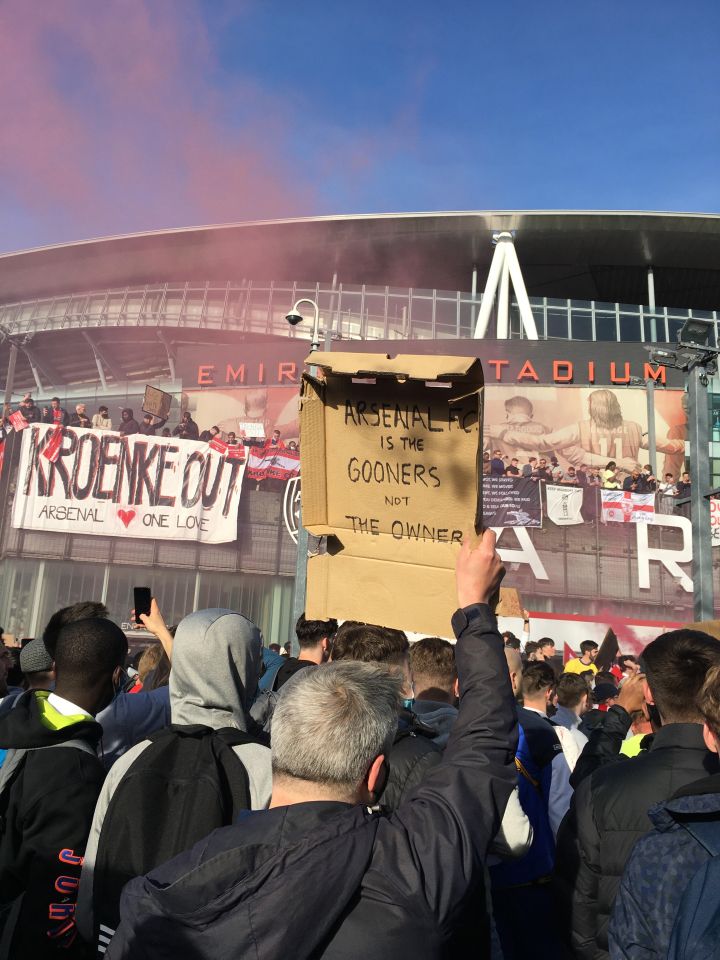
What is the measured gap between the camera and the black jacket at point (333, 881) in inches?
52.0

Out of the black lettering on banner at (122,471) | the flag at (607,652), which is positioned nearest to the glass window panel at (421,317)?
the black lettering on banner at (122,471)

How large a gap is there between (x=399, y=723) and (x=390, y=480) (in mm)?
755

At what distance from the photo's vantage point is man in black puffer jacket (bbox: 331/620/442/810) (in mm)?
2203

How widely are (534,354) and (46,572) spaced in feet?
59.4

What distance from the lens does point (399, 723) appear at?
2406 millimetres

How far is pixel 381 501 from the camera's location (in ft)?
7.93

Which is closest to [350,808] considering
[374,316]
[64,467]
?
[64,467]

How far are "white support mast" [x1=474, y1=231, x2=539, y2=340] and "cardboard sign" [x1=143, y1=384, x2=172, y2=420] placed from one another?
13138 mm

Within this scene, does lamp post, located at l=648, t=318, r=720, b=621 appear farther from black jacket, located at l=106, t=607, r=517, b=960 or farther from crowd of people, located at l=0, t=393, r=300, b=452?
crowd of people, located at l=0, t=393, r=300, b=452

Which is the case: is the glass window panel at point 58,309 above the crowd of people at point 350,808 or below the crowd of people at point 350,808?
above

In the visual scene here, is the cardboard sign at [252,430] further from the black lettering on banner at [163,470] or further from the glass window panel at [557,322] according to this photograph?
the glass window panel at [557,322]

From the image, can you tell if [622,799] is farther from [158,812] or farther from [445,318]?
[445,318]

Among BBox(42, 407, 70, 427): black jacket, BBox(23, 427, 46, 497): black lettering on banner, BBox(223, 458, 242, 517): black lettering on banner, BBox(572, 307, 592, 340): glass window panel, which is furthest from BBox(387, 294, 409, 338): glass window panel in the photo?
BBox(23, 427, 46, 497): black lettering on banner

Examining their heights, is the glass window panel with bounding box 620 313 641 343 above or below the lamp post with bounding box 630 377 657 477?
above
